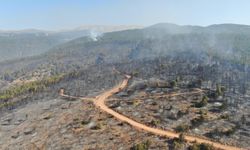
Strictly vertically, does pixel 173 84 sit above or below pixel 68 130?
above

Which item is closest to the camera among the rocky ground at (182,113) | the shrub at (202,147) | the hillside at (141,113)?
the shrub at (202,147)

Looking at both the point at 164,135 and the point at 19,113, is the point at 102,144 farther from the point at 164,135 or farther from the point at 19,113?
the point at 19,113

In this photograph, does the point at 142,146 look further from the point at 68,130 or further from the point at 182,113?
the point at 68,130

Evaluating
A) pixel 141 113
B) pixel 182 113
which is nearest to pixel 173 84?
pixel 141 113

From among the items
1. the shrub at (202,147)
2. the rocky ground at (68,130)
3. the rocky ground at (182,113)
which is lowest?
the rocky ground at (68,130)

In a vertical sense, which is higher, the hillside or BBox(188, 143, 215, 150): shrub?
BBox(188, 143, 215, 150): shrub

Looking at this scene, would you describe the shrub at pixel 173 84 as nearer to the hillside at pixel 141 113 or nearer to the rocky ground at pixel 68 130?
the hillside at pixel 141 113

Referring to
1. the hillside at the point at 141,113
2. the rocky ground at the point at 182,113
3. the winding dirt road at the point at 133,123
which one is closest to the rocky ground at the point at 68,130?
the hillside at the point at 141,113

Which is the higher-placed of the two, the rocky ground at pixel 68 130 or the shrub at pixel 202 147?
the shrub at pixel 202 147

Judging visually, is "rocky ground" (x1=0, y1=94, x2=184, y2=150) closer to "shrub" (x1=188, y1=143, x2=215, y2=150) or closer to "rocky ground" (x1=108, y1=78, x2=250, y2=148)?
"shrub" (x1=188, y1=143, x2=215, y2=150)

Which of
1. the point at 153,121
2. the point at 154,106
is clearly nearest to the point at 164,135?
the point at 153,121

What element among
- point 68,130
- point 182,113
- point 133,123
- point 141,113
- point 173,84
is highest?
point 173,84

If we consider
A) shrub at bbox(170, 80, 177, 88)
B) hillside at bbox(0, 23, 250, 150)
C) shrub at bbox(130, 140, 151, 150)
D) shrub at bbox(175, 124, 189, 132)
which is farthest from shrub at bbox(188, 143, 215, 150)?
shrub at bbox(170, 80, 177, 88)
